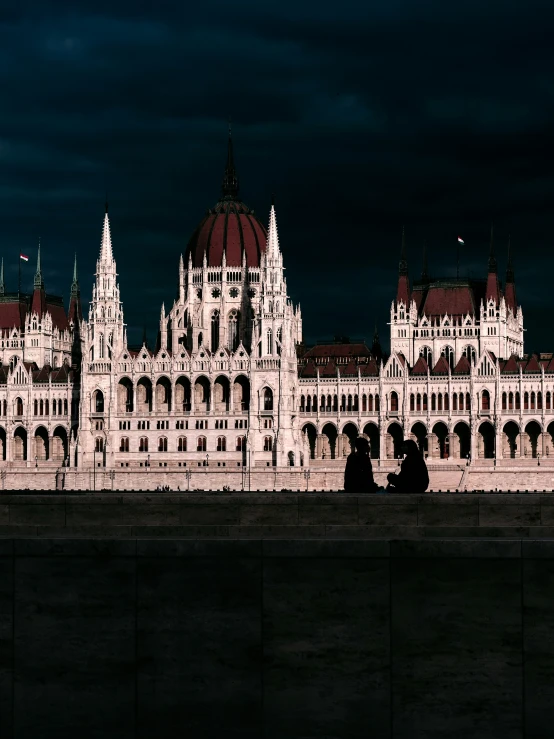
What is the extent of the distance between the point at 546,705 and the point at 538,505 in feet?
17.9

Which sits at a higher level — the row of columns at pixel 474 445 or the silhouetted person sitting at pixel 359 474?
the row of columns at pixel 474 445

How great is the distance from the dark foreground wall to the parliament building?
114584 millimetres

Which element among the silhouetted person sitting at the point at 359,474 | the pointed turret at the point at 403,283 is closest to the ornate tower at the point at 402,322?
the pointed turret at the point at 403,283

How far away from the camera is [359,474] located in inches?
1226

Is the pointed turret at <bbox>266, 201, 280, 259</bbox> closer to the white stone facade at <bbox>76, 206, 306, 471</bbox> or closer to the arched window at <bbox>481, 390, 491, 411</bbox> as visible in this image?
the white stone facade at <bbox>76, 206, 306, 471</bbox>

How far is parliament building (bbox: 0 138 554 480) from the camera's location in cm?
14275

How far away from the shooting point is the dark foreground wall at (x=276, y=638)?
22641 millimetres

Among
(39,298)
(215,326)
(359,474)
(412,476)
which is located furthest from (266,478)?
(412,476)

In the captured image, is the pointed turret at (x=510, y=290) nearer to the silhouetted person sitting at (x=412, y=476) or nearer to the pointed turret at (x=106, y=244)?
the pointed turret at (x=106, y=244)

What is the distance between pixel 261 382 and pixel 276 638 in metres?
120

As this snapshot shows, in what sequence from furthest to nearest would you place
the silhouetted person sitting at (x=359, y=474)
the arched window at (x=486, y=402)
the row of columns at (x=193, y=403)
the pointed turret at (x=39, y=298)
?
the pointed turret at (x=39, y=298)
the arched window at (x=486, y=402)
the row of columns at (x=193, y=403)
the silhouetted person sitting at (x=359, y=474)

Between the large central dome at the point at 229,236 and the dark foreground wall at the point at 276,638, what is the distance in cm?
13506

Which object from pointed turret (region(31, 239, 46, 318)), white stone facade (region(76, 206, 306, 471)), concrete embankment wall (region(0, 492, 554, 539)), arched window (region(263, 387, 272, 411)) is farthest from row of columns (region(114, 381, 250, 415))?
concrete embankment wall (region(0, 492, 554, 539))

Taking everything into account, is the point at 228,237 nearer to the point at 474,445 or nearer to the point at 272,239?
the point at 272,239
